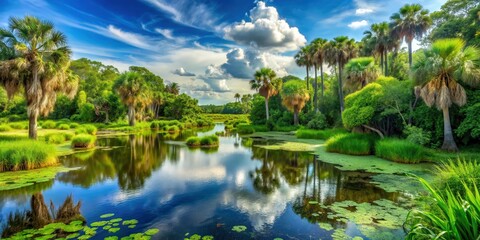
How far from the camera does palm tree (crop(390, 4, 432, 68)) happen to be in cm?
2992

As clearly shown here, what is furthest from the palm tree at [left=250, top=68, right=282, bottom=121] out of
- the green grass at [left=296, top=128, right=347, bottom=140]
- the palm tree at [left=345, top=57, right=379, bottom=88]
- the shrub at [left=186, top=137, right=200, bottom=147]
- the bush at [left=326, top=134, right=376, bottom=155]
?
the bush at [left=326, top=134, right=376, bottom=155]

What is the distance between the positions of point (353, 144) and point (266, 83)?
1169 inches

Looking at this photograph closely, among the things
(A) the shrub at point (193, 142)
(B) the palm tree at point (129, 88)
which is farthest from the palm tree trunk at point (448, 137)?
(B) the palm tree at point (129, 88)

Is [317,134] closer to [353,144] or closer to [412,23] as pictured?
[353,144]

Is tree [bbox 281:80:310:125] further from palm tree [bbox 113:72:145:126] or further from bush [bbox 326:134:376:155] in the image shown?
palm tree [bbox 113:72:145:126]

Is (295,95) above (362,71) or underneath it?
underneath

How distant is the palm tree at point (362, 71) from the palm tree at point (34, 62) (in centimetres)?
2726

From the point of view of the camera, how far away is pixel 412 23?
30219mm

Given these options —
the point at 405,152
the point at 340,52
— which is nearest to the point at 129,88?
the point at 340,52

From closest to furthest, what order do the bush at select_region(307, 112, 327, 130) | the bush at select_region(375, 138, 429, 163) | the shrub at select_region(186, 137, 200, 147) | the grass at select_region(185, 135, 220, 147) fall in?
the bush at select_region(375, 138, 429, 163)
the shrub at select_region(186, 137, 200, 147)
the grass at select_region(185, 135, 220, 147)
the bush at select_region(307, 112, 327, 130)

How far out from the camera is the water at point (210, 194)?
24.0ft

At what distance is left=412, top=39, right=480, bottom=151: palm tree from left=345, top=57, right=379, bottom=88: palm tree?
10981 millimetres

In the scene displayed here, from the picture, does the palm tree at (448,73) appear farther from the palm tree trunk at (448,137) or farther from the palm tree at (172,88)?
the palm tree at (172,88)

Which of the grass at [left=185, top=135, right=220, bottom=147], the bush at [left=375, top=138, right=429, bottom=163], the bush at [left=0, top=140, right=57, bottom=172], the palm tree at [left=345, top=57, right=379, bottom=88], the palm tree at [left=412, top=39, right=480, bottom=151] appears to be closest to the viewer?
the bush at [left=0, top=140, right=57, bottom=172]
